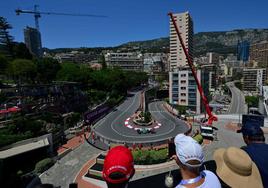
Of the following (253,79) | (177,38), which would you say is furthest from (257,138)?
(253,79)

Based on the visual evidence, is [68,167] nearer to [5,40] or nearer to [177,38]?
[5,40]

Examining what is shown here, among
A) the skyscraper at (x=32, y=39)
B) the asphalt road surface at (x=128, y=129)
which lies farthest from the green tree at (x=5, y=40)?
the skyscraper at (x=32, y=39)

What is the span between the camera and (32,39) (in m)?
133

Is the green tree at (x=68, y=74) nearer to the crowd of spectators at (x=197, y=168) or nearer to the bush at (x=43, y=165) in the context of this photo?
the bush at (x=43, y=165)

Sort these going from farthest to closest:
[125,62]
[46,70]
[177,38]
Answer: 1. [125,62]
2. [177,38]
3. [46,70]

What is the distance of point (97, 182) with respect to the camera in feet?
49.0

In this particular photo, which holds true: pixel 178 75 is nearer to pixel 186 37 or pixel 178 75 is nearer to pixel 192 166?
pixel 192 166

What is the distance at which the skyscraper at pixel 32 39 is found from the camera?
129750 mm

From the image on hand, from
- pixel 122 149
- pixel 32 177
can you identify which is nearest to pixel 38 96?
pixel 32 177

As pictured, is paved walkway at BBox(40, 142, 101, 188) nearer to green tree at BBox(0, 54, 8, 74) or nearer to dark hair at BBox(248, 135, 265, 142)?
dark hair at BBox(248, 135, 265, 142)

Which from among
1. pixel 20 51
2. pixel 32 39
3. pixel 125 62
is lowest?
pixel 125 62

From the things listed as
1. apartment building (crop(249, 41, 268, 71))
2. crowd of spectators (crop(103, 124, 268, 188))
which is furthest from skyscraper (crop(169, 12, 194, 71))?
crowd of spectators (crop(103, 124, 268, 188))

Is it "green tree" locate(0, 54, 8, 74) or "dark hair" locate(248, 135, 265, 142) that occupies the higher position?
"green tree" locate(0, 54, 8, 74)

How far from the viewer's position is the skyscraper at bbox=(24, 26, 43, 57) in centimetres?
12975
